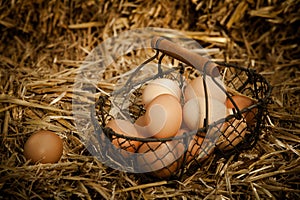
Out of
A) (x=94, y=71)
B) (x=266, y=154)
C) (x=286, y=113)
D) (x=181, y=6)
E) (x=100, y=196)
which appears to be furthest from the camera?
(x=181, y=6)

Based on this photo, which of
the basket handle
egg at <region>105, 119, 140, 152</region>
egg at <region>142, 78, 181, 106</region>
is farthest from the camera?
egg at <region>142, 78, 181, 106</region>

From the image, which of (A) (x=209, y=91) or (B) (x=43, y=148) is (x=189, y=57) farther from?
(B) (x=43, y=148)

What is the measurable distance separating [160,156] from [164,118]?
12 centimetres

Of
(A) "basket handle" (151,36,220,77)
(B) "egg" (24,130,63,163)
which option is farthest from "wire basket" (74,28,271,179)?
(B) "egg" (24,130,63,163)

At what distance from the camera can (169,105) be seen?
43.6 inches

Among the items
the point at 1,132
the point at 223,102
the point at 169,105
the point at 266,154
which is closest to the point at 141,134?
the point at 169,105

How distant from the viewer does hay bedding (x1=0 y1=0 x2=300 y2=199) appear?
1162mm

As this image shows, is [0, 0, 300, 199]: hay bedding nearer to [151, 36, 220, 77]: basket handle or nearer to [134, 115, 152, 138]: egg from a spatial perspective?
[134, 115, 152, 138]: egg

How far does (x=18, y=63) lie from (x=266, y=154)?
140 cm

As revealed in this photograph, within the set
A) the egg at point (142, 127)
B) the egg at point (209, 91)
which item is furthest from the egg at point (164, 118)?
the egg at point (209, 91)

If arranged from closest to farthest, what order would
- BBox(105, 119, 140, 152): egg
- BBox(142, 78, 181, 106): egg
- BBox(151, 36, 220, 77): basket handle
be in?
BBox(151, 36, 220, 77): basket handle
BBox(105, 119, 140, 152): egg
BBox(142, 78, 181, 106): egg

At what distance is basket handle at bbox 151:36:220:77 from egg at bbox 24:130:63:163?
1.63 ft

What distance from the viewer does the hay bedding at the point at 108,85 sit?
3.81ft

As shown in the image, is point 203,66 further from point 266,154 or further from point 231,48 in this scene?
point 231,48
